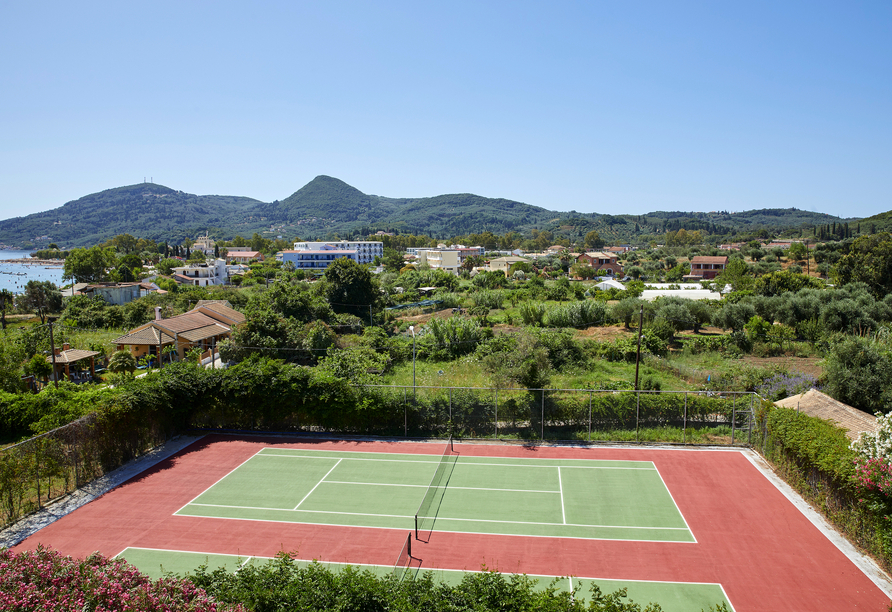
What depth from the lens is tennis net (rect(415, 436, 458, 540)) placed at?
468 inches

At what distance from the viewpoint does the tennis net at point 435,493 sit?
11.9 metres

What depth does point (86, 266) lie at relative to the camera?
76875 millimetres

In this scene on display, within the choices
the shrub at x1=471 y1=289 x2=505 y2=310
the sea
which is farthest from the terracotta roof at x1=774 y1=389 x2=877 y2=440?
the sea

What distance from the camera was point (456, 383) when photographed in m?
22.5

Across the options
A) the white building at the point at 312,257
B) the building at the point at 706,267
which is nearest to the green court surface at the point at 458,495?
the building at the point at 706,267

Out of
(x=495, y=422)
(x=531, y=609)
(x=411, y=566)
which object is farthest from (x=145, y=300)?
(x=531, y=609)

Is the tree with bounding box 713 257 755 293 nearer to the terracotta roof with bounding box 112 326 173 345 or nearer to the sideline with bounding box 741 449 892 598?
the sideline with bounding box 741 449 892 598

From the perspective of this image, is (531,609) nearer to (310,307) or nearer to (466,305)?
(310,307)

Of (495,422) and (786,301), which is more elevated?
(786,301)

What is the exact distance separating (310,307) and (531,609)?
32062 millimetres

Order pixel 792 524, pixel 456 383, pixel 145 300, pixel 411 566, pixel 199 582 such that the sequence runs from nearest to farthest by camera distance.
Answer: pixel 199 582 → pixel 411 566 → pixel 792 524 → pixel 456 383 → pixel 145 300

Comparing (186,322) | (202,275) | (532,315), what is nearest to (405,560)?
(532,315)

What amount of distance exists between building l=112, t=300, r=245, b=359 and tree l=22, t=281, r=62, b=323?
28.1 meters

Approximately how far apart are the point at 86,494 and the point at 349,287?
31.3 m
